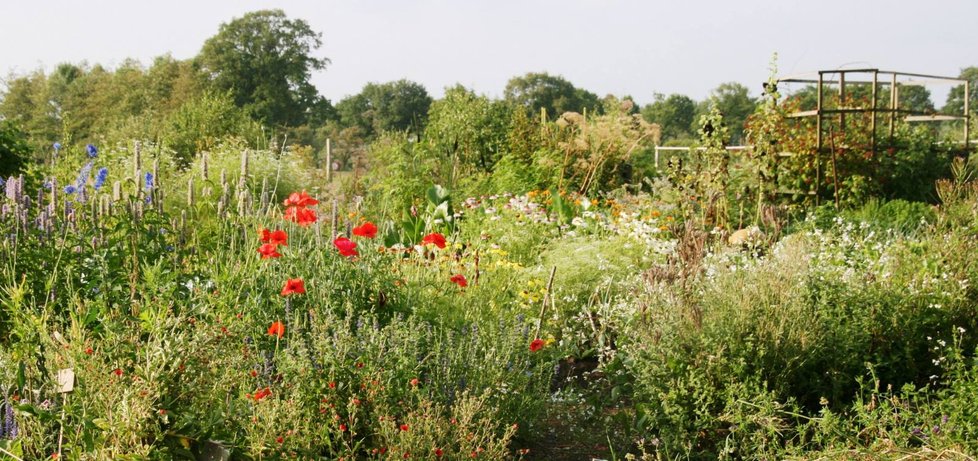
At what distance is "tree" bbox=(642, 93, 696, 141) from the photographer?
5941cm

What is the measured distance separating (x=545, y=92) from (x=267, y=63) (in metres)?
25.0

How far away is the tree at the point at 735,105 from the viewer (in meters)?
53.3

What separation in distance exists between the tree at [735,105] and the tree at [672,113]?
245 centimetres

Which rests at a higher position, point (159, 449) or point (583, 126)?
point (583, 126)

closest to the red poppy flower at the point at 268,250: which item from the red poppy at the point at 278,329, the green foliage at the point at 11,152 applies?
the red poppy at the point at 278,329

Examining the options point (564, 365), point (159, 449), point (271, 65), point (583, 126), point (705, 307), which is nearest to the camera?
point (159, 449)

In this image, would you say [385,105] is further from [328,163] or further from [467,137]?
[328,163]

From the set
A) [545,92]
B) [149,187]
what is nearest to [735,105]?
[545,92]

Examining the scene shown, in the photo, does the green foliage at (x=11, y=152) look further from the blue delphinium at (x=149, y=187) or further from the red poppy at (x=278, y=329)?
the red poppy at (x=278, y=329)

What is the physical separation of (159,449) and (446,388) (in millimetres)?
1267

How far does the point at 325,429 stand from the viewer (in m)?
2.97

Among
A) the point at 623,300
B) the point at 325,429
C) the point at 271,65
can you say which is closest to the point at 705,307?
the point at 623,300

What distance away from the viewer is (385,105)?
198 ft

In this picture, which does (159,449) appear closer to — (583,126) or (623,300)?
(623,300)
